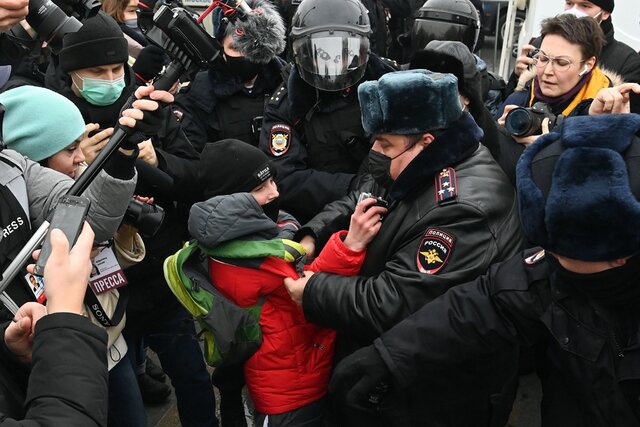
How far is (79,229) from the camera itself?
1.60 metres

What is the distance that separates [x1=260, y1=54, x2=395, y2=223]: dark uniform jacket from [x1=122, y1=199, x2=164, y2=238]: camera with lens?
0.75 meters

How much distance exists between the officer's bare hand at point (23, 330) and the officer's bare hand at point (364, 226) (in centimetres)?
97

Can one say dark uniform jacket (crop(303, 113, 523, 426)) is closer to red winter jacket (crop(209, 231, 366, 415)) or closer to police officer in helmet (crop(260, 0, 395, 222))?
red winter jacket (crop(209, 231, 366, 415))

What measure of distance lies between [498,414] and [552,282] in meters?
0.78

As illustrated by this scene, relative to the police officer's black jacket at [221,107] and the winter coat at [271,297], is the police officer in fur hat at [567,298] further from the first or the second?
the police officer's black jacket at [221,107]

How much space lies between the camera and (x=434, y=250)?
1980 mm

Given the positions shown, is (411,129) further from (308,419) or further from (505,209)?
(308,419)

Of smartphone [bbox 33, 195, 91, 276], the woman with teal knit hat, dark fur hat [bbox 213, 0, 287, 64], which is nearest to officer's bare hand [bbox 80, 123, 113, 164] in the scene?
the woman with teal knit hat

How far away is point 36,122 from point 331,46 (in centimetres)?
129

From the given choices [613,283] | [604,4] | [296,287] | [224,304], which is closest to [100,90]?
[224,304]

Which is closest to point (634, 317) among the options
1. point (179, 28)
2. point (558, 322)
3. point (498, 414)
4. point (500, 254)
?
point (558, 322)

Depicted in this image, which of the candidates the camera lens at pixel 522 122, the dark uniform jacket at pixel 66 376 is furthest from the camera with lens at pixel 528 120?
the dark uniform jacket at pixel 66 376

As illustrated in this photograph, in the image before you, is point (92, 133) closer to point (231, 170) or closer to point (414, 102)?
point (231, 170)

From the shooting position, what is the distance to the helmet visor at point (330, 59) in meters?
2.95
